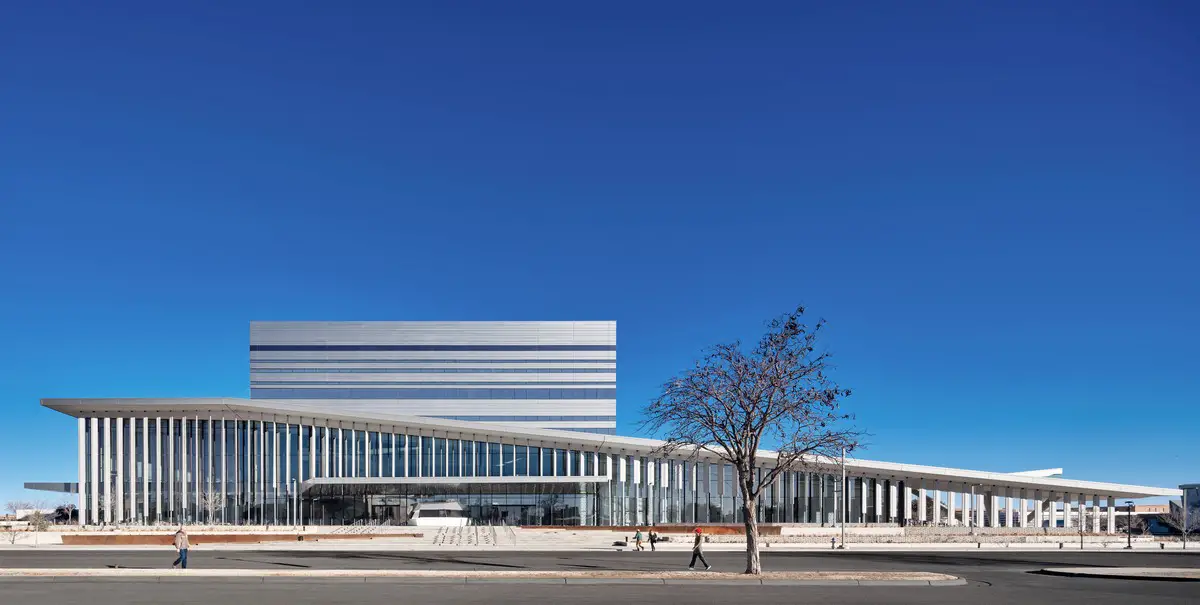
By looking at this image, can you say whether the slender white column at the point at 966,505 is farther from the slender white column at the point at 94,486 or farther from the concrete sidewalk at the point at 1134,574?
the slender white column at the point at 94,486

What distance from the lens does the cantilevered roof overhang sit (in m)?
81.3

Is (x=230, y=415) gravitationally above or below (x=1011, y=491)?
above

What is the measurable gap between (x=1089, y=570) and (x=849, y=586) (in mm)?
11710

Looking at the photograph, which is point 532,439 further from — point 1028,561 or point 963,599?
point 963,599

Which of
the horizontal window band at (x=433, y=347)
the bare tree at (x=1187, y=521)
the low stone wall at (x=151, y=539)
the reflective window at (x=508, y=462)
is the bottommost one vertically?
the bare tree at (x=1187, y=521)

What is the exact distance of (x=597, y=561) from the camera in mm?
40469

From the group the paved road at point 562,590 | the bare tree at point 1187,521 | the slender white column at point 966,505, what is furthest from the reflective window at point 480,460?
the bare tree at point 1187,521

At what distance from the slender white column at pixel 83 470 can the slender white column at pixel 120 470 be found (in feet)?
7.46

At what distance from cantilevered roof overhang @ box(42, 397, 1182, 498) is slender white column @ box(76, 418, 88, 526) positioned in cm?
97

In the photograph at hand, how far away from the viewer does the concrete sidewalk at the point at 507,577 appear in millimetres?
29406

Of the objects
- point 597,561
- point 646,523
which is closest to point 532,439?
point 646,523

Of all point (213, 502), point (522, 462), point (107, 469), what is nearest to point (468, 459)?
point (522, 462)

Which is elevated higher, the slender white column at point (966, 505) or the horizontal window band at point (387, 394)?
the horizontal window band at point (387, 394)

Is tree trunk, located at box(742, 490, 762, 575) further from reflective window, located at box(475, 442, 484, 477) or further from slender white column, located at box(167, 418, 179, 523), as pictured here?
slender white column, located at box(167, 418, 179, 523)
